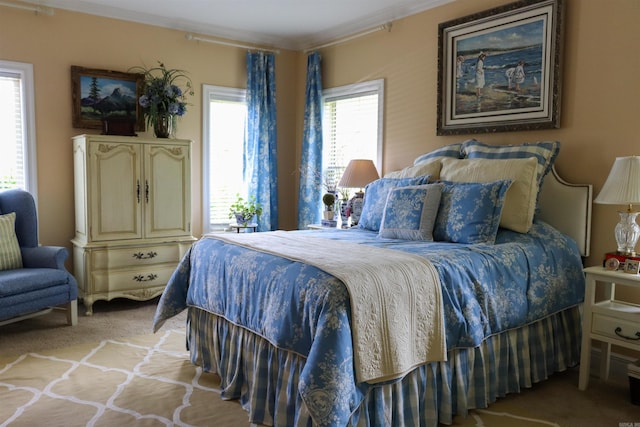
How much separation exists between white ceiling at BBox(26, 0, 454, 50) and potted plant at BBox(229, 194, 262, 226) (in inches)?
67.5

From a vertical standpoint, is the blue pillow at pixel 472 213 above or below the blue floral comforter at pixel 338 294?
above

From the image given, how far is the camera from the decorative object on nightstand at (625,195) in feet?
8.72

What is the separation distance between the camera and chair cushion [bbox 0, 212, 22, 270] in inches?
150

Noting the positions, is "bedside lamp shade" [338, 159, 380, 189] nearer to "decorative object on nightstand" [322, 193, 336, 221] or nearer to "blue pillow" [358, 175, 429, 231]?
"decorative object on nightstand" [322, 193, 336, 221]

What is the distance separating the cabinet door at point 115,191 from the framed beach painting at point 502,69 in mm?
2627

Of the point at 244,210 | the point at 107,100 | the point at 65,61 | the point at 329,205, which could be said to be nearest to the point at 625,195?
the point at 329,205

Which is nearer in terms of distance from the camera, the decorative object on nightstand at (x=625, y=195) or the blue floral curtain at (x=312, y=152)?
the decorative object on nightstand at (x=625, y=195)

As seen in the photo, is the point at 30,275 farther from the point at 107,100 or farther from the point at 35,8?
the point at 35,8

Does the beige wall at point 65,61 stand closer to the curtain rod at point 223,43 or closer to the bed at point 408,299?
the curtain rod at point 223,43

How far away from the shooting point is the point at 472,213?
2971 millimetres

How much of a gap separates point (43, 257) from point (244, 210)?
2.00 meters

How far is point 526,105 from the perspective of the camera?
3.56 metres

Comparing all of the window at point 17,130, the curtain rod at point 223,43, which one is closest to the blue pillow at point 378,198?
the curtain rod at point 223,43

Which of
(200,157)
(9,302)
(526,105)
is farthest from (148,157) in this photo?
(526,105)
